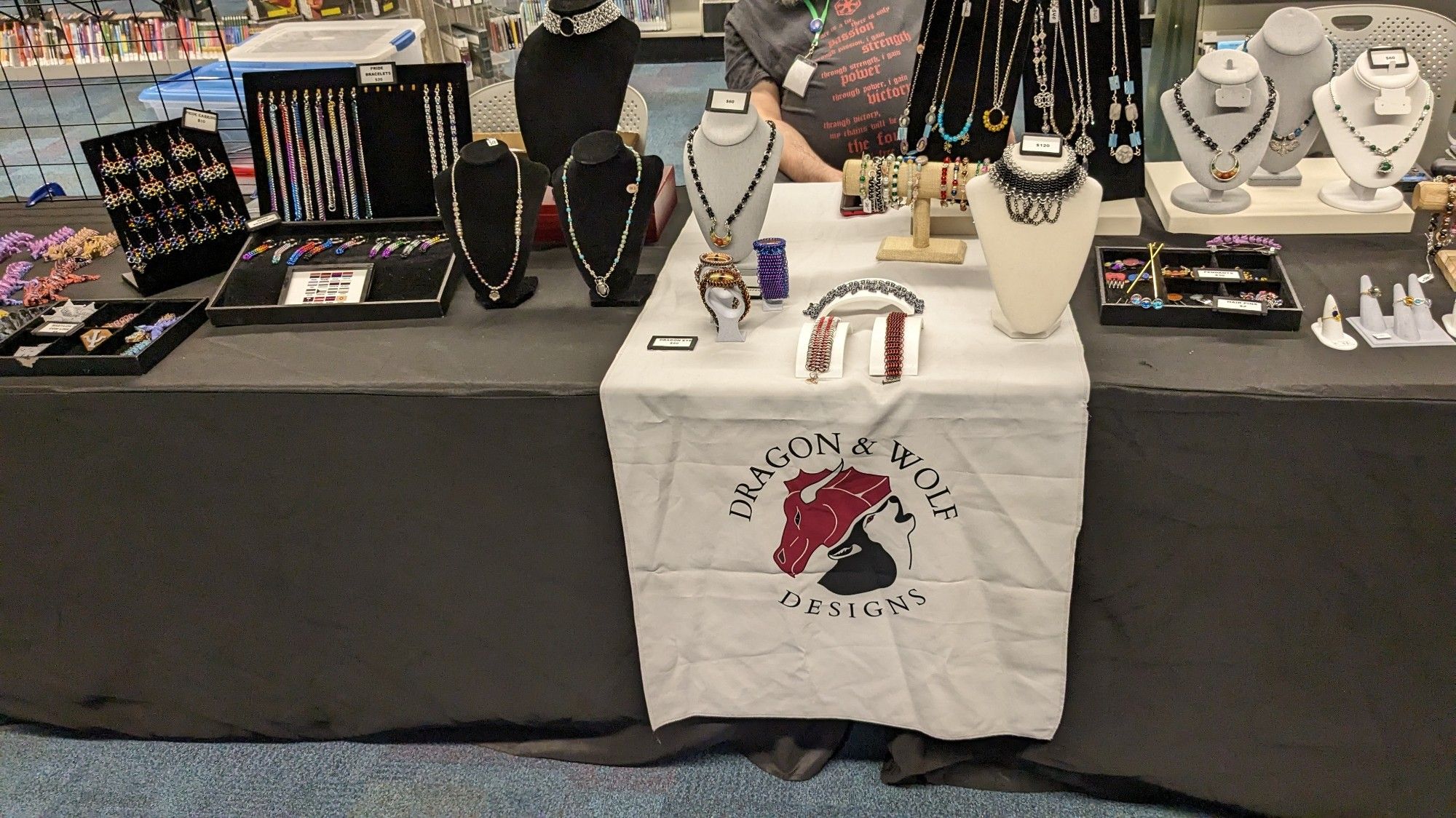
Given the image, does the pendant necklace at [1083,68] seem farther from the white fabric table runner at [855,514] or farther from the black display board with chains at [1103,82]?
the white fabric table runner at [855,514]

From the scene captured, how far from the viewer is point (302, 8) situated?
321 cm

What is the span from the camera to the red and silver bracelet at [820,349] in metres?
1.41

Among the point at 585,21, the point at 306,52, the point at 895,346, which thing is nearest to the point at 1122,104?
the point at 895,346

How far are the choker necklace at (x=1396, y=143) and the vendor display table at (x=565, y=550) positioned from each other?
0.13 m

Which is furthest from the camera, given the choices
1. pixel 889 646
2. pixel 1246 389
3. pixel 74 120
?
pixel 74 120

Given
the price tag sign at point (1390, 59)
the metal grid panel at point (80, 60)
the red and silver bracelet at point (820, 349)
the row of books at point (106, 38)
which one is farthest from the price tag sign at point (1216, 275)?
the row of books at point (106, 38)

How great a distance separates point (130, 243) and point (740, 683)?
1314 millimetres

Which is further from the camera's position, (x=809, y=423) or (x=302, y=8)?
(x=302, y=8)

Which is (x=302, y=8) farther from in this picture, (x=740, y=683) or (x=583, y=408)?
(x=740, y=683)

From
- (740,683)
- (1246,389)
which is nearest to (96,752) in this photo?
(740,683)

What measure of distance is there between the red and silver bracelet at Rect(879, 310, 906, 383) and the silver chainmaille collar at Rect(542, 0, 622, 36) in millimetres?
867

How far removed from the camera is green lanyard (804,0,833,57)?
2.45 m

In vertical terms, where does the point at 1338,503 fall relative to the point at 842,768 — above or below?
above

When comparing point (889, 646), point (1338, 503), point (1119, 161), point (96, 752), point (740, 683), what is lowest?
point (96, 752)
